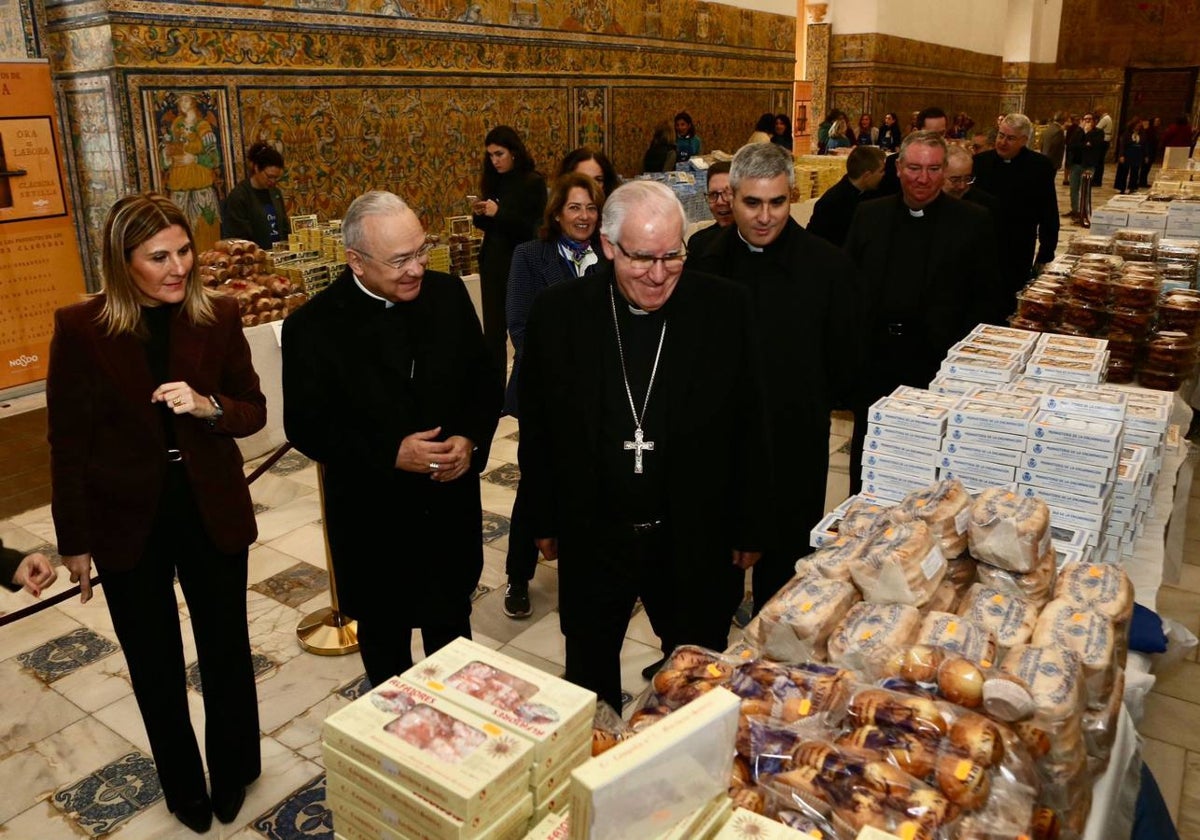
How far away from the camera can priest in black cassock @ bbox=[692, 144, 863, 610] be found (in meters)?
3.56

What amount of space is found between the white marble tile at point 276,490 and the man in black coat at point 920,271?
3.62 m

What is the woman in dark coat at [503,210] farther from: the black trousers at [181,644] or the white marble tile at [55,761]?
the black trousers at [181,644]

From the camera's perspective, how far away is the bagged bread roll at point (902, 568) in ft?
7.57

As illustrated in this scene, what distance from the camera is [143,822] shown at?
10.5 feet

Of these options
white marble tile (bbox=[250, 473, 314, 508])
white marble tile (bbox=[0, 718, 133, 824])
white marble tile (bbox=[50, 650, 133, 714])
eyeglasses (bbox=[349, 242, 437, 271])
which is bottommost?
white marble tile (bbox=[0, 718, 133, 824])

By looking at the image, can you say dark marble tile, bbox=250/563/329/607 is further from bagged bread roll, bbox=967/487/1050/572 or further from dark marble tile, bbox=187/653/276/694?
bagged bread roll, bbox=967/487/1050/572

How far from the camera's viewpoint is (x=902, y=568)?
230 cm

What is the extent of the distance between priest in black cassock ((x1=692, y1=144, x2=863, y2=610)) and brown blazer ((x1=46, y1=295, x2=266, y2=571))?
75.7 inches

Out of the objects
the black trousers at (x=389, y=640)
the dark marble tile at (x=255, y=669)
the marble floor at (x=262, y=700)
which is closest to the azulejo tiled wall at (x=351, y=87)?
the marble floor at (x=262, y=700)

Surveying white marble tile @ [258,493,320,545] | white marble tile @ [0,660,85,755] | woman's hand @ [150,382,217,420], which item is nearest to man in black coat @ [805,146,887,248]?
white marble tile @ [258,493,320,545]

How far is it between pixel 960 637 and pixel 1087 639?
0.30 metres

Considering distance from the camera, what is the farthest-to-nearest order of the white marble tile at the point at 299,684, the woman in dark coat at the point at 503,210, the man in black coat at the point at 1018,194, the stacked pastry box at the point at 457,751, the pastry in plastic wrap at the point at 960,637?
the man in black coat at the point at 1018,194 → the woman in dark coat at the point at 503,210 → the white marble tile at the point at 299,684 → the pastry in plastic wrap at the point at 960,637 → the stacked pastry box at the point at 457,751

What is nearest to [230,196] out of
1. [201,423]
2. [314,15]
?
[314,15]

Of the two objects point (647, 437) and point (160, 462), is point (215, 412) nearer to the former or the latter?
point (160, 462)
